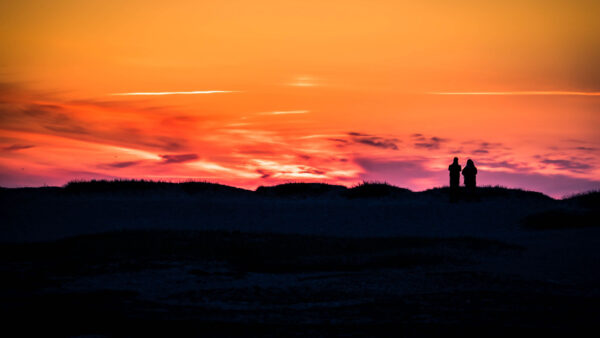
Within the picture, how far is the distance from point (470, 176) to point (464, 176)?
0.26 m

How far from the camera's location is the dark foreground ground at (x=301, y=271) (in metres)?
7.14

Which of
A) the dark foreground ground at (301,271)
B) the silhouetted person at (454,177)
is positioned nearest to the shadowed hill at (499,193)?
the silhouetted person at (454,177)

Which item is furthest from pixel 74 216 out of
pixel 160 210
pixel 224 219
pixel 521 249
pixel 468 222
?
pixel 521 249

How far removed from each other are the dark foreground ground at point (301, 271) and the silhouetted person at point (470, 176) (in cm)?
56

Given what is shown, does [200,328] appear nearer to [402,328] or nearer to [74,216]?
[402,328]

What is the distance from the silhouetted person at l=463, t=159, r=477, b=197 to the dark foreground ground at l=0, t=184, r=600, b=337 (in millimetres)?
560

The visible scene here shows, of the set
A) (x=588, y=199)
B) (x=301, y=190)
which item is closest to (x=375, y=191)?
(x=301, y=190)

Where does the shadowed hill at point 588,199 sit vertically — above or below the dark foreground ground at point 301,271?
above

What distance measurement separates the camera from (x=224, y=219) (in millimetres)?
19422

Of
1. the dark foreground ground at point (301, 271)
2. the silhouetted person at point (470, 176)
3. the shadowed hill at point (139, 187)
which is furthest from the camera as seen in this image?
the shadowed hill at point (139, 187)

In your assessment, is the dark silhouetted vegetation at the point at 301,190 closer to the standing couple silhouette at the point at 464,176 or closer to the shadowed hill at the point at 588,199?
the standing couple silhouette at the point at 464,176

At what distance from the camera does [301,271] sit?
10945 millimetres

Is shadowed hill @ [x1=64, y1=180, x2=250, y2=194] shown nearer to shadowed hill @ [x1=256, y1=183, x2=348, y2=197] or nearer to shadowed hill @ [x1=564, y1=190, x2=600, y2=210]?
shadowed hill @ [x1=256, y1=183, x2=348, y2=197]

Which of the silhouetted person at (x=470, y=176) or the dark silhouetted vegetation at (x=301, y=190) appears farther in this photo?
the dark silhouetted vegetation at (x=301, y=190)
